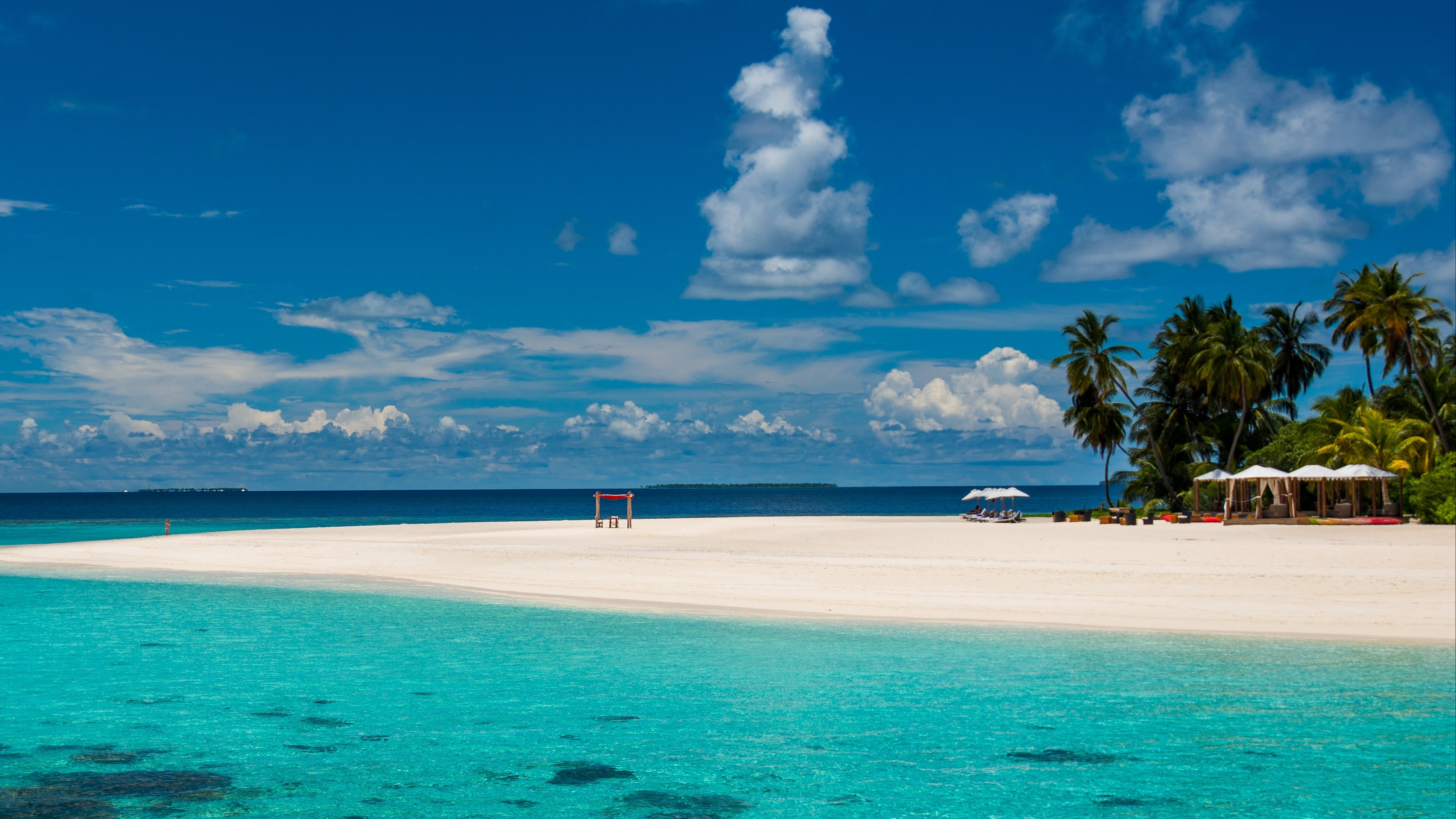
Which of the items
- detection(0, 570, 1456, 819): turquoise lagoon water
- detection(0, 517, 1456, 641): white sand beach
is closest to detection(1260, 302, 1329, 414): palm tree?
detection(0, 517, 1456, 641): white sand beach

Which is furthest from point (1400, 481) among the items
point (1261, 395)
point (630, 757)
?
point (630, 757)

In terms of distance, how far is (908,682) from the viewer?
14.2 meters

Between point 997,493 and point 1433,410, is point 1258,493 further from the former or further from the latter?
point 997,493

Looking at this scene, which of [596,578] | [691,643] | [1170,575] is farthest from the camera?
[596,578]

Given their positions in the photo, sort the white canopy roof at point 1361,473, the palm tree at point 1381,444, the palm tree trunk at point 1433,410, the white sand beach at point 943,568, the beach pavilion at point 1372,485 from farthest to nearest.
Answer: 1. the palm tree trunk at point 1433,410
2. the palm tree at point 1381,444
3. the beach pavilion at point 1372,485
4. the white canopy roof at point 1361,473
5. the white sand beach at point 943,568

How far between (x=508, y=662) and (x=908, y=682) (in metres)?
6.35

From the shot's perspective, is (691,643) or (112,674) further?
(691,643)

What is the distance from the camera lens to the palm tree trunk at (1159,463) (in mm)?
56938

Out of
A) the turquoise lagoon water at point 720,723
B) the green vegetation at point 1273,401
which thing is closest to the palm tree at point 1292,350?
the green vegetation at point 1273,401

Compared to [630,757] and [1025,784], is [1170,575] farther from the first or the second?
[630,757]

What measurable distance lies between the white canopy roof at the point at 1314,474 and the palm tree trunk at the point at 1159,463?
592 inches

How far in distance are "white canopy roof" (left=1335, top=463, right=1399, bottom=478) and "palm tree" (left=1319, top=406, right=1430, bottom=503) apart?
265 centimetres

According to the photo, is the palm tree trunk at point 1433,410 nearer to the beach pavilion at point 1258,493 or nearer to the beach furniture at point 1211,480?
the beach pavilion at point 1258,493

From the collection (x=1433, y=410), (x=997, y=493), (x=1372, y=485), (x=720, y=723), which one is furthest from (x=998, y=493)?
(x=720, y=723)
